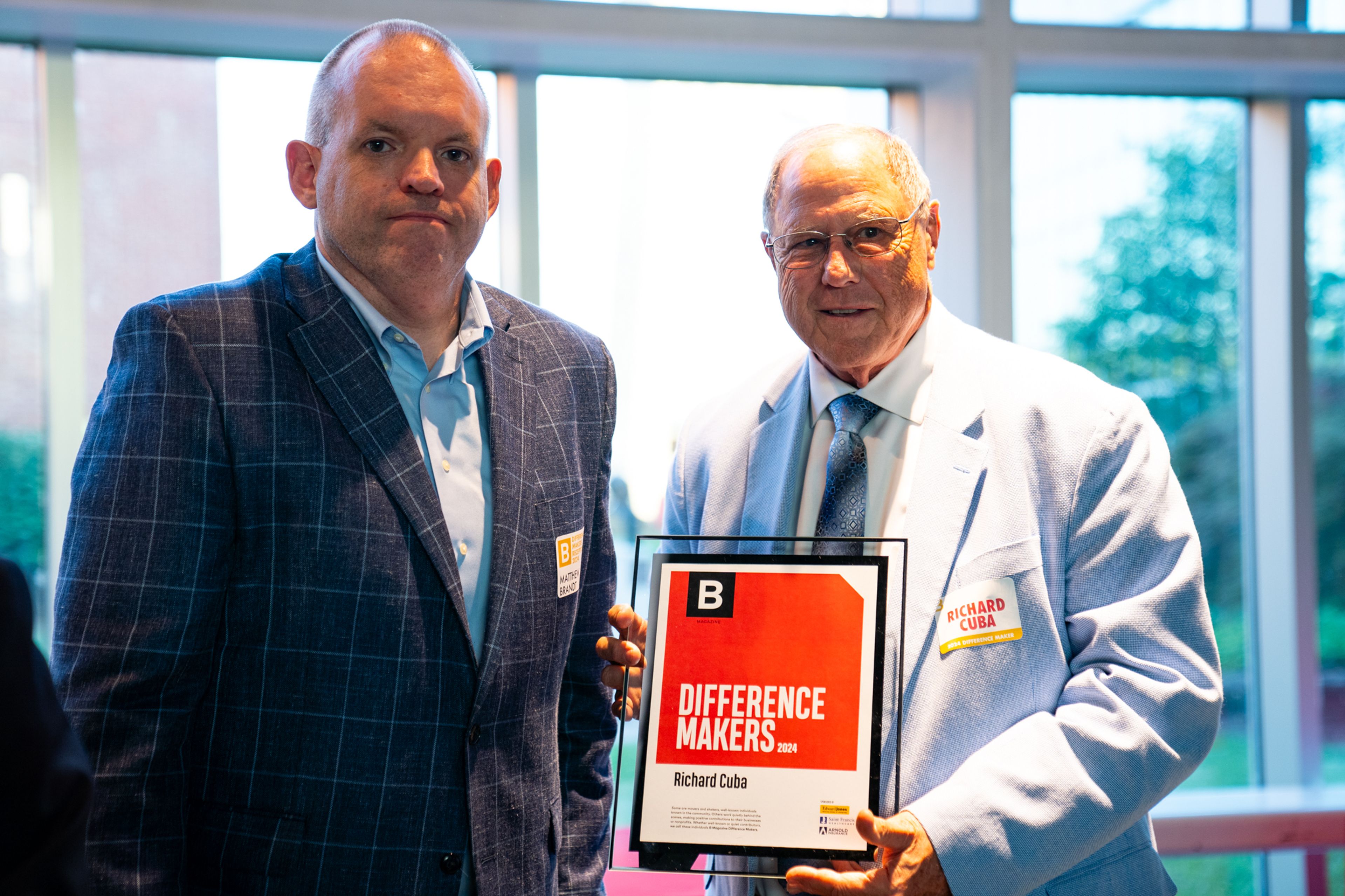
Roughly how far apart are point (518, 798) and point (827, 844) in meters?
0.52

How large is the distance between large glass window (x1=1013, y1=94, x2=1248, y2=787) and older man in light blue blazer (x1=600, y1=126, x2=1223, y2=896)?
6.20 feet

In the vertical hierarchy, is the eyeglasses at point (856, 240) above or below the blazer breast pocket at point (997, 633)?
above

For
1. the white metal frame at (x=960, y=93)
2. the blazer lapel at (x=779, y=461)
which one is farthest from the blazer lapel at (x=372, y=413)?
the white metal frame at (x=960, y=93)

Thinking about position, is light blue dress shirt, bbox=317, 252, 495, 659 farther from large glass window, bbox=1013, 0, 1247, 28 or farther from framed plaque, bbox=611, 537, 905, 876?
large glass window, bbox=1013, 0, 1247, 28

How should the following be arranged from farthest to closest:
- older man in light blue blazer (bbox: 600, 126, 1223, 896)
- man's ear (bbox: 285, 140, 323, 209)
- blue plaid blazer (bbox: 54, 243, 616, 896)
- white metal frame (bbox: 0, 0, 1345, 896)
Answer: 1. white metal frame (bbox: 0, 0, 1345, 896)
2. man's ear (bbox: 285, 140, 323, 209)
3. older man in light blue blazer (bbox: 600, 126, 1223, 896)
4. blue plaid blazer (bbox: 54, 243, 616, 896)

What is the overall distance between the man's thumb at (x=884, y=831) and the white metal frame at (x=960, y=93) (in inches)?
83.6

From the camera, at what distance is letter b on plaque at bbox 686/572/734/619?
1599mm

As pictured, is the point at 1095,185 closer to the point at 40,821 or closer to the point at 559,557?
the point at 559,557

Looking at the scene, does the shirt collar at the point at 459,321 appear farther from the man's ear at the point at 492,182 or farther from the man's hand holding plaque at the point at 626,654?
the man's hand holding plaque at the point at 626,654

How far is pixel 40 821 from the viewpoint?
2.92ft

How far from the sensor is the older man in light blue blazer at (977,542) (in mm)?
1560

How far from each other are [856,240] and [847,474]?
1.37 feet

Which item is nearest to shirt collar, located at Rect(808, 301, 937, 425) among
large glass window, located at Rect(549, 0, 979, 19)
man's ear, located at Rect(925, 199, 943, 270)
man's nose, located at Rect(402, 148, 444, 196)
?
man's ear, located at Rect(925, 199, 943, 270)

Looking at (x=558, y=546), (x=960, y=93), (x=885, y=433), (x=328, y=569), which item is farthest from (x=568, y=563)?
(x=960, y=93)
